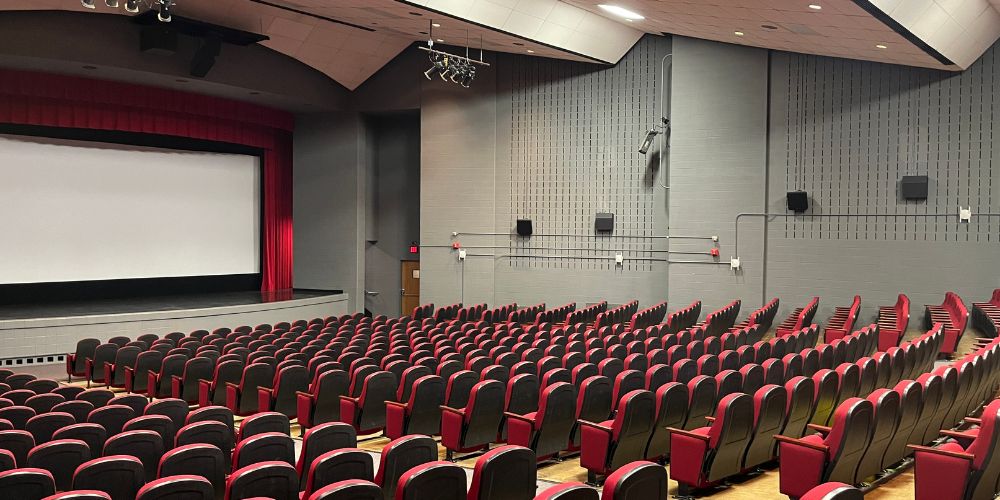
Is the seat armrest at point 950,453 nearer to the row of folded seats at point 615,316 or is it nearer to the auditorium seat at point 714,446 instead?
the auditorium seat at point 714,446

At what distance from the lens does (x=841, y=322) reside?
1343cm

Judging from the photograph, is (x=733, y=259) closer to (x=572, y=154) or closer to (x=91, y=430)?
(x=572, y=154)

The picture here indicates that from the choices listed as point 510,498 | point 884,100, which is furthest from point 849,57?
point 510,498

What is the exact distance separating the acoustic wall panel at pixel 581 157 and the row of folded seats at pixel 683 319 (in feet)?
8.58

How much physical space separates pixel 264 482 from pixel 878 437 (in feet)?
12.3

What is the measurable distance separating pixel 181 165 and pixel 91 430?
573 inches

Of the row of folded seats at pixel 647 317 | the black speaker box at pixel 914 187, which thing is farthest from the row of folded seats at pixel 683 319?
the black speaker box at pixel 914 187

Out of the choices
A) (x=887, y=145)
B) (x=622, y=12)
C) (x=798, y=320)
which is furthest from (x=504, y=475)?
(x=887, y=145)

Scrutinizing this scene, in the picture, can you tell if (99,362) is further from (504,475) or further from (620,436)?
(504,475)

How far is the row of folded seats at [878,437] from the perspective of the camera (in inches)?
200

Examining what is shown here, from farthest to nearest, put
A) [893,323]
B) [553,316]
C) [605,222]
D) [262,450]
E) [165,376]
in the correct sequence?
[605,222] → [553,316] → [893,323] → [165,376] → [262,450]

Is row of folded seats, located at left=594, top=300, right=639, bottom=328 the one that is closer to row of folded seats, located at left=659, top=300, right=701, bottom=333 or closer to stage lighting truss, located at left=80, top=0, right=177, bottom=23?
row of folded seats, located at left=659, top=300, right=701, bottom=333

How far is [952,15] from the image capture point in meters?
11.2

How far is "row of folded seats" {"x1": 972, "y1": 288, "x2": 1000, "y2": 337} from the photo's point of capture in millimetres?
11242
